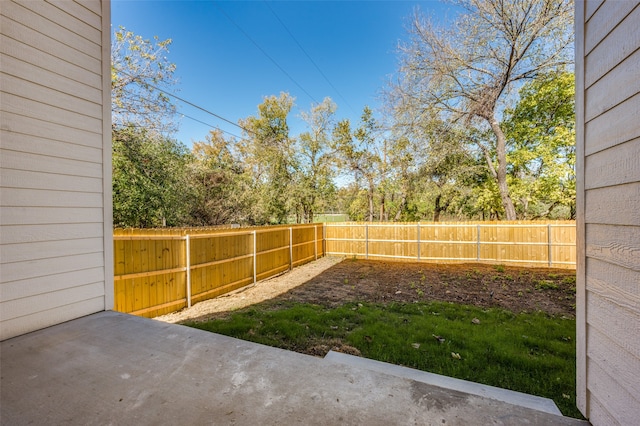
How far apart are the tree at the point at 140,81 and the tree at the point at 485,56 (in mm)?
7503

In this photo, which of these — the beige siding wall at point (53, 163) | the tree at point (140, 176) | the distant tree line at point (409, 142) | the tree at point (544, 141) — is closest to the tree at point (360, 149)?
the distant tree line at point (409, 142)

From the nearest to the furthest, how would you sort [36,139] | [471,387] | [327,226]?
1. [36,139]
2. [471,387]
3. [327,226]

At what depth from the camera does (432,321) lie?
357 centimetres

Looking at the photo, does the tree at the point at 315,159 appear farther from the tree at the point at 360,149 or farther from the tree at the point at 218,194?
the tree at the point at 218,194

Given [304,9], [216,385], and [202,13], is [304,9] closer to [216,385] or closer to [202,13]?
[202,13]

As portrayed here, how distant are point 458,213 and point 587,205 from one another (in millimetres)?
14721

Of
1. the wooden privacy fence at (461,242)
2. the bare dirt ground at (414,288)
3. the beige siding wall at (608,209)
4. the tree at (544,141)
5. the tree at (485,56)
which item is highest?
the tree at (485,56)

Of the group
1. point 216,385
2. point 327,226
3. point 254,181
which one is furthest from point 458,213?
point 216,385

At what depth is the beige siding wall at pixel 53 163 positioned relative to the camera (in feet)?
5.23

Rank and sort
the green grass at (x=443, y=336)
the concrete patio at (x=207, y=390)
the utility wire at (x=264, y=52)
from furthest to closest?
the utility wire at (x=264, y=52)
the green grass at (x=443, y=336)
the concrete patio at (x=207, y=390)

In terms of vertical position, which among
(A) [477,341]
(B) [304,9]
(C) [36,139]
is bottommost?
(A) [477,341]

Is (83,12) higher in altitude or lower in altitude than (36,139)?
higher

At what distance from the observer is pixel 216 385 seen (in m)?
1.18

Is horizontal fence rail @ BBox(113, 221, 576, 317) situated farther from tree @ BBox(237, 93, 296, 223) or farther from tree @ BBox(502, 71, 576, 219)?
tree @ BBox(237, 93, 296, 223)
